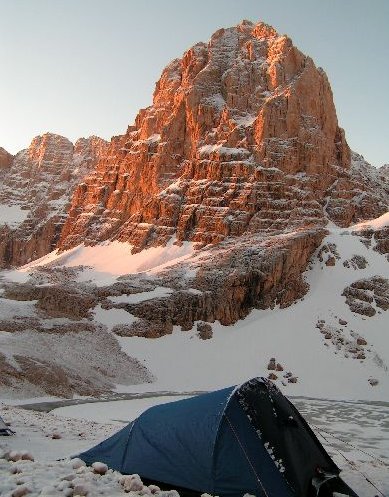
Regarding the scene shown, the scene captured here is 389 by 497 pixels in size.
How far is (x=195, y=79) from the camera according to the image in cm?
11019

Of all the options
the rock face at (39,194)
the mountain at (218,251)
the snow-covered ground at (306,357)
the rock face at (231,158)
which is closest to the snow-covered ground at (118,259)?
the mountain at (218,251)

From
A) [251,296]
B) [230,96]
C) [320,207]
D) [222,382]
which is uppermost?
A: [230,96]

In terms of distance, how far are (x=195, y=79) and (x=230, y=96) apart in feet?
36.5

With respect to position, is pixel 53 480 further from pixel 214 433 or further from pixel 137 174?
pixel 137 174

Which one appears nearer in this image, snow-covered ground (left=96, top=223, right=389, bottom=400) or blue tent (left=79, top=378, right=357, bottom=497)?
blue tent (left=79, top=378, right=357, bottom=497)

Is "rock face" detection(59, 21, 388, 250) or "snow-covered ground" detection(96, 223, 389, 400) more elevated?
"rock face" detection(59, 21, 388, 250)

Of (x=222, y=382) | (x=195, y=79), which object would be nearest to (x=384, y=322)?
(x=222, y=382)

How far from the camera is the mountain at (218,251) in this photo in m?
51.1

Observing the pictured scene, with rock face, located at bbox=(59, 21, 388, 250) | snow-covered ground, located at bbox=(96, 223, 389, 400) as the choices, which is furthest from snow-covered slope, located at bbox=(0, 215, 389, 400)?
rock face, located at bbox=(59, 21, 388, 250)

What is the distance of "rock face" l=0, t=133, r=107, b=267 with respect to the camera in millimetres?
148375

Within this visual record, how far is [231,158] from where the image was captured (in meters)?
93.9

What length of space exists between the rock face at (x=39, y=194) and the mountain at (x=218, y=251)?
1.17m

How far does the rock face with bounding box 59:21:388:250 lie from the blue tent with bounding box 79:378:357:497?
74.3 meters

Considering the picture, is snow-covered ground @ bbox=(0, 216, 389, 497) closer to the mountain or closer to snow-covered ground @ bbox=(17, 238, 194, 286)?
the mountain
